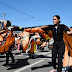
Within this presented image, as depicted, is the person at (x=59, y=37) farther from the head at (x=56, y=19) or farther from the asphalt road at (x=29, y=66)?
the asphalt road at (x=29, y=66)

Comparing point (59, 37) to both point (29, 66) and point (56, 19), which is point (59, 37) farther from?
point (29, 66)

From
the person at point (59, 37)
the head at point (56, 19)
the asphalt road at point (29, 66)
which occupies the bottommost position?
the asphalt road at point (29, 66)

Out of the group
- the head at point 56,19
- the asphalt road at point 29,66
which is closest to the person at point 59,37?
the head at point 56,19

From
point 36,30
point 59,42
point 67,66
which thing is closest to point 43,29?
point 36,30

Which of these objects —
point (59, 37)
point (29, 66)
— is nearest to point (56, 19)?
point (59, 37)

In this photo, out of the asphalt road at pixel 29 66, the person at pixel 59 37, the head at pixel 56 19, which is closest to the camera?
the person at pixel 59 37

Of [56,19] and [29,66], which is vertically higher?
[56,19]

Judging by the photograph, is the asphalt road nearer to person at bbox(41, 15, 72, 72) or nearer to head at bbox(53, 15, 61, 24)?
person at bbox(41, 15, 72, 72)

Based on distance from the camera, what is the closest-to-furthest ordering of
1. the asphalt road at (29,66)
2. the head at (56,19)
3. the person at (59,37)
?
1. the person at (59,37)
2. the head at (56,19)
3. the asphalt road at (29,66)

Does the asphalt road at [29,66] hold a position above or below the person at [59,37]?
below

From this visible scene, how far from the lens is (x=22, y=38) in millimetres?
5273

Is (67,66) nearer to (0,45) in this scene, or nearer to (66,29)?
(66,29)

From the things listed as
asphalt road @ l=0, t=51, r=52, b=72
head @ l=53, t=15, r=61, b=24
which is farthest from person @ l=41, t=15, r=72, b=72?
asphalt road @ l=0, t=51, r=52, b=72

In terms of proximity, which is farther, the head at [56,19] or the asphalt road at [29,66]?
the asphalt road at [29,66]
